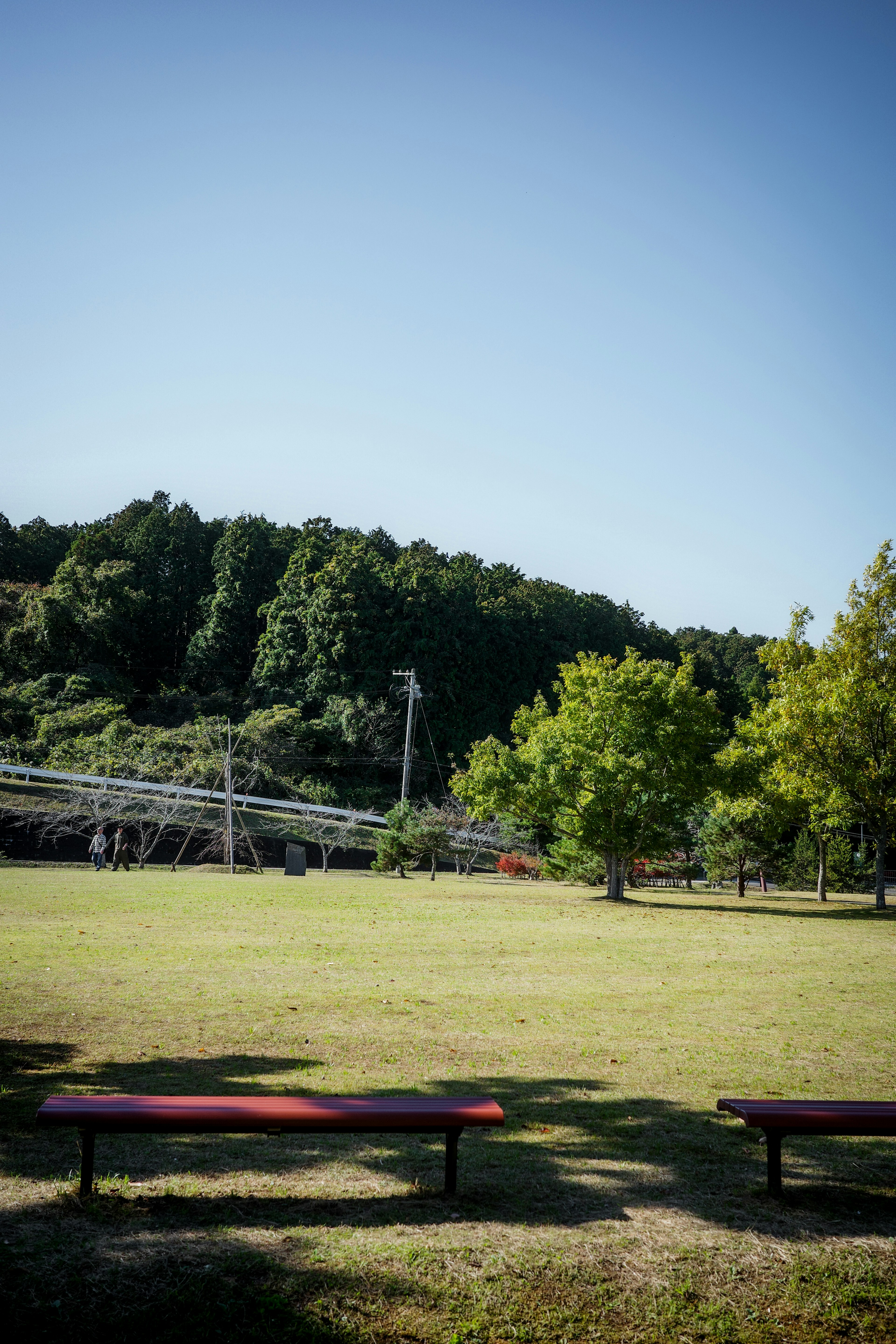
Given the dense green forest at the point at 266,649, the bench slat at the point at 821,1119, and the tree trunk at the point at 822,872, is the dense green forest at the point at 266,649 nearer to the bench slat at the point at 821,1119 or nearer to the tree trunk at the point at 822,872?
the tree trunk at the point at 822,872

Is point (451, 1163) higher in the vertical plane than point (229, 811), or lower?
higher

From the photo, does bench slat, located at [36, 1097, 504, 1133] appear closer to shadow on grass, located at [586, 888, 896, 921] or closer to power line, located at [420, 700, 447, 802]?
shadow on grass, located at [586, 888, 896, 921]

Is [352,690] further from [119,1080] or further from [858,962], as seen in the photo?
[119,1080]

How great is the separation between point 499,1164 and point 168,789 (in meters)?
35.0

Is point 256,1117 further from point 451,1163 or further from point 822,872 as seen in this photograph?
point 822,872

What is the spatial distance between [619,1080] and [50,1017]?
4938 millimetres

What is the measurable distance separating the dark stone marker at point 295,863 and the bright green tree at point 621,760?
833cm

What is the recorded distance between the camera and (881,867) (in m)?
23.8

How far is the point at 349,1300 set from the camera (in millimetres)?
3557

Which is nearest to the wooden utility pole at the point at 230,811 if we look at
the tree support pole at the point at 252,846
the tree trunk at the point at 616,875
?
the tree support pole at the point at 252,846

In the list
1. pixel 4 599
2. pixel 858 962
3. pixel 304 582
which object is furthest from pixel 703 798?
pixel 4 599

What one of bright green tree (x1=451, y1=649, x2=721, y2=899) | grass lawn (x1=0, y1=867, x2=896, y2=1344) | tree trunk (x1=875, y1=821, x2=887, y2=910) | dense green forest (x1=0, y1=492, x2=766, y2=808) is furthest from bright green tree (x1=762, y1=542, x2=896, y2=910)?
dense green forest (x1=0, y1=492, x2=766, y2=808)

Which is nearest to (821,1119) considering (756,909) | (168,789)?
(756,909)

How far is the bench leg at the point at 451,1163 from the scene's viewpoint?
175 inches
